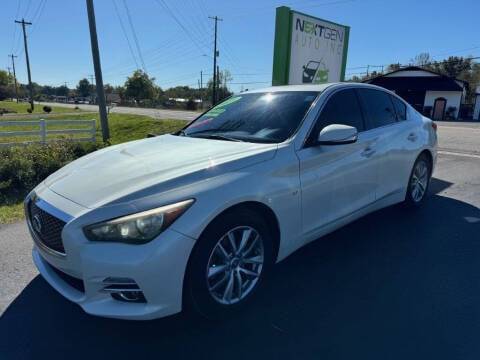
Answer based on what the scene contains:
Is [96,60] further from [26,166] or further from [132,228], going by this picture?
[132,228]

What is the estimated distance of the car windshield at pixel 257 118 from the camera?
3322 mm

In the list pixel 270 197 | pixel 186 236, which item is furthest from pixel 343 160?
pixel 186 236

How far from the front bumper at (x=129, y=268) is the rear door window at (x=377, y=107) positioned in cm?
276

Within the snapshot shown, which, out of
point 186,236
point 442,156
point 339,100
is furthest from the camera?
Result: point 442,156

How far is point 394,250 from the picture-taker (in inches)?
153

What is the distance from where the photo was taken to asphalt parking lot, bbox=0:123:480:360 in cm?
243

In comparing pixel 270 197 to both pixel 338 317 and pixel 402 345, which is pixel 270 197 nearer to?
pixel 338 317

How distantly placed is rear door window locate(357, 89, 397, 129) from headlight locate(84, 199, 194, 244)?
274 centimetres

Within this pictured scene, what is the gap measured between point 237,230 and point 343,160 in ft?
4.55

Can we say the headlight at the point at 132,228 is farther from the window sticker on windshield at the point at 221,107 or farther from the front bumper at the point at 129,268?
the window sticker on windshield at the point at 221,107

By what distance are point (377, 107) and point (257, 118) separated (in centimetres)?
164

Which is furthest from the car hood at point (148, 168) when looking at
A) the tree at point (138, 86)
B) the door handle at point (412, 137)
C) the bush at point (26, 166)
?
the tree at point (138, 86)

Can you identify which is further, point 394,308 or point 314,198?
point 314,198

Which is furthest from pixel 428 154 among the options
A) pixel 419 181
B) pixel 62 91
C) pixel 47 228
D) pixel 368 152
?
pixel 62 91
